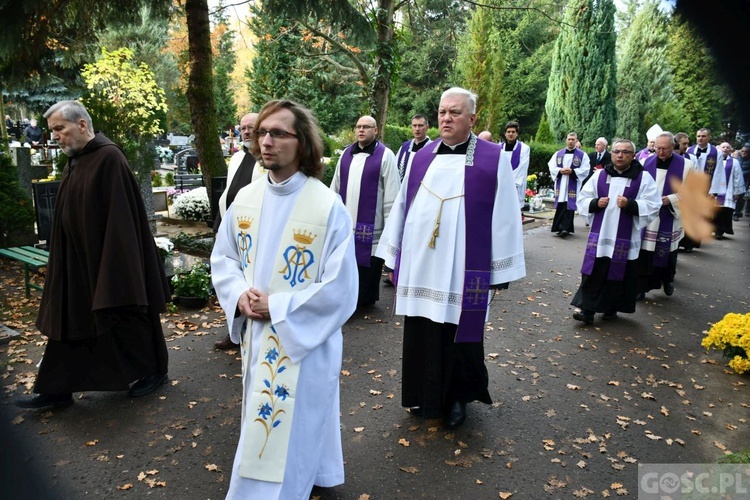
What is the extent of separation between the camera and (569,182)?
12.5 metres

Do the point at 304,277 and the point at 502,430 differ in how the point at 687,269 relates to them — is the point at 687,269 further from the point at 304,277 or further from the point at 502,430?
the point at 304,277

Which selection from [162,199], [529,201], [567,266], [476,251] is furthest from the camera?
[529,201]

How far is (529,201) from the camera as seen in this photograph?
16562mm

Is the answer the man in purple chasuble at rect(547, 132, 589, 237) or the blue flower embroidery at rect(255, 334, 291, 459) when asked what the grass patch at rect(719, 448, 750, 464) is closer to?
the blue flower embroidery at rect(255, 334, 291, 459)

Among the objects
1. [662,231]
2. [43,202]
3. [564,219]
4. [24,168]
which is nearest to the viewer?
[662,231]

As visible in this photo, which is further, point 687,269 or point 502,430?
point 687,269

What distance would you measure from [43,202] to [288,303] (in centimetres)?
707

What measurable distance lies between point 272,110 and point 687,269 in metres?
9.32

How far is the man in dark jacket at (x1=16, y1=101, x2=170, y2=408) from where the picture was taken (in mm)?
4078

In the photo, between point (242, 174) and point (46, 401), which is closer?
point (46, 401)

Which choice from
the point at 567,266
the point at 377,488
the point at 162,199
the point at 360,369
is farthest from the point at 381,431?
the point at 162,199

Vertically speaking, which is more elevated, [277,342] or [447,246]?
[447,246]

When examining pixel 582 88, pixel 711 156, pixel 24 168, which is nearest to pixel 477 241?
pixel 24 168

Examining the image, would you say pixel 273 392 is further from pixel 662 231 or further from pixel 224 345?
pixel 662 231
